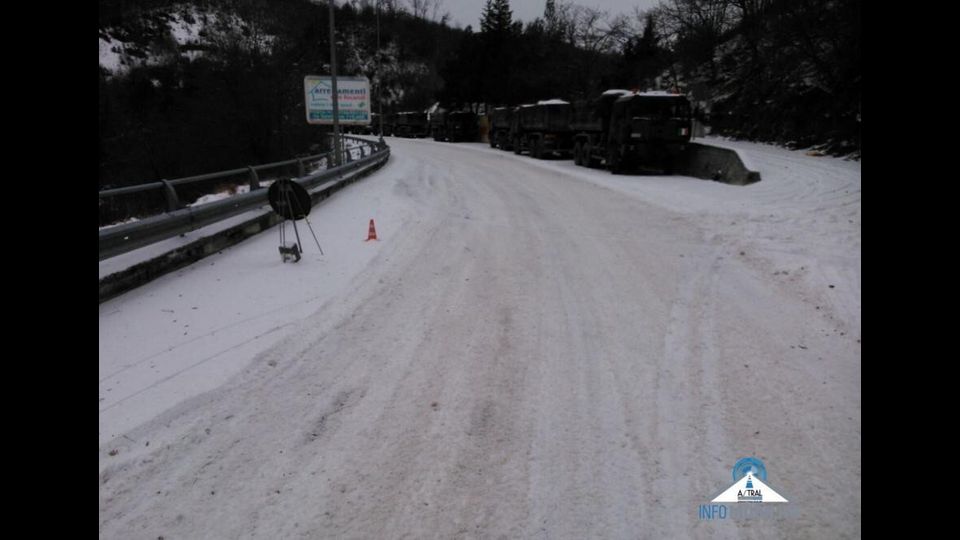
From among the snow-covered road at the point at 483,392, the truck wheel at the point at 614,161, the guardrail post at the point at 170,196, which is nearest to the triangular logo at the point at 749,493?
the snow-covered road at the point at 483,392

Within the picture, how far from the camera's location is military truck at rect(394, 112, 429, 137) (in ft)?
191

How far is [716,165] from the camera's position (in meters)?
18.8

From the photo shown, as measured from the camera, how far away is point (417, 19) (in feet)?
398

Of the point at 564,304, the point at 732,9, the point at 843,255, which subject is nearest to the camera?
the point at 564,304

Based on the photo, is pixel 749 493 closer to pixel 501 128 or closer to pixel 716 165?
pixel 716 165

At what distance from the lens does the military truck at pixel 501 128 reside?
114 feet

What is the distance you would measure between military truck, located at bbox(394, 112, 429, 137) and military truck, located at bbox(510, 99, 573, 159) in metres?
29.4

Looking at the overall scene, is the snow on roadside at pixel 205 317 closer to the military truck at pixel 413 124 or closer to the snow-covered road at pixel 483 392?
the snow-covered road at pixel 483 392

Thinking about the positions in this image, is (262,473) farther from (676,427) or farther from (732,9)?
(732,9)

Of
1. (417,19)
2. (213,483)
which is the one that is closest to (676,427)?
(213,483)

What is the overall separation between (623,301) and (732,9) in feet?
129

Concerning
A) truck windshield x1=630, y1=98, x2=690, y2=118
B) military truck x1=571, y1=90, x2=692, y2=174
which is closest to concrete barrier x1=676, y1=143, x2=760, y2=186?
military truck x1=571, y1=90, x2=692, y2=174

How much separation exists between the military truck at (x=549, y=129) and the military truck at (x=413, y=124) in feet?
96.3

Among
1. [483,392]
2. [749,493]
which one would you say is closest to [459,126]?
[483,392]
